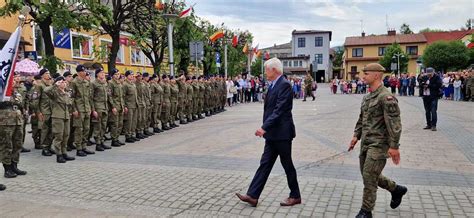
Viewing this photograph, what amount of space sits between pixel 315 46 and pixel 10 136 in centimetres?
8388

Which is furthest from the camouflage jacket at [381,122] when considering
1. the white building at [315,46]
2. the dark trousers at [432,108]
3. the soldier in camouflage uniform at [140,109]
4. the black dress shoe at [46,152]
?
the white building at [315,46]

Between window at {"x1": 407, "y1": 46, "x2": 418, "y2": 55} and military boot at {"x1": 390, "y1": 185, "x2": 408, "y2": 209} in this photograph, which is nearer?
military boot at {"x1": 390, "y1": 185, "x2": 408, "y2": 209}

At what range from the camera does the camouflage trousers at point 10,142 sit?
271 inches

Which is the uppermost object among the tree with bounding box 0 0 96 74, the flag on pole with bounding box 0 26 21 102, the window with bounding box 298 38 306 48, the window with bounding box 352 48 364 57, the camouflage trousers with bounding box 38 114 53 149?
the window with bounding box 298 38 306 48

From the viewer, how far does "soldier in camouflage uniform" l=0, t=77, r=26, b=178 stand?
22.5 ft

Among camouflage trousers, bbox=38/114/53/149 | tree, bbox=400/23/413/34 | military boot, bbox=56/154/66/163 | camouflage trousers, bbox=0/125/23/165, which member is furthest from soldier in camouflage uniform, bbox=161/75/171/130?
tree, bbox=400/23/413/34

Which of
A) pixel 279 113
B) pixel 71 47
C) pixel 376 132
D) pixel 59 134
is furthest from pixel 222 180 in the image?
pixel 71 47

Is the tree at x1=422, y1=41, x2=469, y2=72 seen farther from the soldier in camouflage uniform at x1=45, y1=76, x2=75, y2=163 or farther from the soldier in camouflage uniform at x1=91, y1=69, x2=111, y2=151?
the soldier in camouflage uniform at x1=45, y1=76, x2=75, y2=163

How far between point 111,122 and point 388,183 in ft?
24.5

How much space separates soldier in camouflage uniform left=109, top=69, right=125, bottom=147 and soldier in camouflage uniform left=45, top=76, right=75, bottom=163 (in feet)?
5.20

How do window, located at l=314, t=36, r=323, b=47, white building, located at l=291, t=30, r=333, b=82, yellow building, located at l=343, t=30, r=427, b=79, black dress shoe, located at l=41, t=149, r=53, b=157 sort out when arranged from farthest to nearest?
window, located at l=314, t=36, r=323, b=47 → white building, located at l=291, t=30, r=333, b=82 → yellow building, located at l=343, t=30, r=427, b=79 → black dress shoe, located at l=41, t=149, r=53, b=157

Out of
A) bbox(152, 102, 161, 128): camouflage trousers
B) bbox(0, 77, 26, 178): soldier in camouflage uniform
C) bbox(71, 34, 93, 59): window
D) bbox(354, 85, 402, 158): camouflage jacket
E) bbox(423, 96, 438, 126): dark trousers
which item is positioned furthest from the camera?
bbox(71, 34, 93, 59): window

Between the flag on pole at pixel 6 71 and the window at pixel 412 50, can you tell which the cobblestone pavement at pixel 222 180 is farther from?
the window at pixel 412 50

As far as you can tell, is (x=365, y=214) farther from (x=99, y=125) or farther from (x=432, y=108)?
(x=432, y=108)
